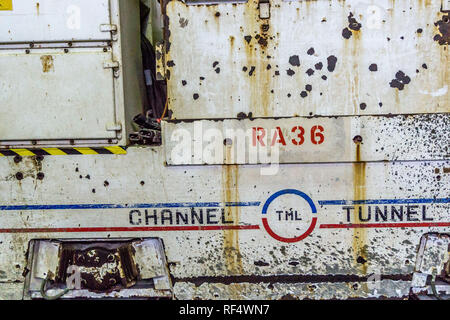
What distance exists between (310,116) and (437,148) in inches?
25.8

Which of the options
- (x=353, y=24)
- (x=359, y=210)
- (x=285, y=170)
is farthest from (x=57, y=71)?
(x=359, y=210)

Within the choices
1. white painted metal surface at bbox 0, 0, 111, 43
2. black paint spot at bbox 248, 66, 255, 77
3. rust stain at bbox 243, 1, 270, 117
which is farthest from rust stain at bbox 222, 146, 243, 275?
white painted metal surface at bbox 0, 0, 111, 43

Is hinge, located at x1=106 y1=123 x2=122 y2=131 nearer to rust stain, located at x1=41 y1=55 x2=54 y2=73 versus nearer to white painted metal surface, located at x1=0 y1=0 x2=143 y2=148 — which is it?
white painted metal surface, located at x1=0 y1=0 x2=143 y2=148

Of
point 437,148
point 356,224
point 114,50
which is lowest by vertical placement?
point 356,224

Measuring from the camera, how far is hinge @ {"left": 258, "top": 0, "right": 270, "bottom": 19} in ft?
7.34

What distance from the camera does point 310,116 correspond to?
89.6 inches

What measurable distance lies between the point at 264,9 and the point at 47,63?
112 cm

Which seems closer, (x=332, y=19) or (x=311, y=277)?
(x=332, y=19)

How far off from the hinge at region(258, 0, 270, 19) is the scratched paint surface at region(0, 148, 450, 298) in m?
0.76

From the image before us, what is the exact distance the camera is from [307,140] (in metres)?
2.27

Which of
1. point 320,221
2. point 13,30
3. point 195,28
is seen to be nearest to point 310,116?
point 320,221

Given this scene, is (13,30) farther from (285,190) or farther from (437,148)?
(437,148)

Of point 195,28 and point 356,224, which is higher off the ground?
point 195,28

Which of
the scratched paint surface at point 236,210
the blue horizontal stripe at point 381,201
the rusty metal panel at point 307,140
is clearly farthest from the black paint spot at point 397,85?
the blue horizontal stripe at point 381,201
